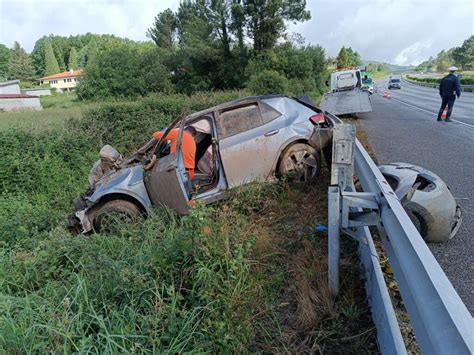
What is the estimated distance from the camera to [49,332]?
2098 millimetres

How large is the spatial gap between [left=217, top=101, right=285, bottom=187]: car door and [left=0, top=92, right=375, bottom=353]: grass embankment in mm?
830

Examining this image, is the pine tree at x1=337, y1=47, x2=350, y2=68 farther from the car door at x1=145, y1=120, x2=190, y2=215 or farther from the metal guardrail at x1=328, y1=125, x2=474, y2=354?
the metal guardrail at x1=328, y1=125, x2=474, y2=354

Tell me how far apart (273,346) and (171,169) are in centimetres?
269

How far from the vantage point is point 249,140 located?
17.1ft

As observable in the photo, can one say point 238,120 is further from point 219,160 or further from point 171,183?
point 171,183

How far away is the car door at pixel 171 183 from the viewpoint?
4.39 meters

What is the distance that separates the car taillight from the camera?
5574mm

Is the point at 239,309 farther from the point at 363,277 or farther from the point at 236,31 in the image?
the point at 236,31

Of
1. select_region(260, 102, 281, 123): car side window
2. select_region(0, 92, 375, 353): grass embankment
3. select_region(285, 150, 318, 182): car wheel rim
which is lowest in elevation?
select_region(0, 92, 375, 353): grass embankment

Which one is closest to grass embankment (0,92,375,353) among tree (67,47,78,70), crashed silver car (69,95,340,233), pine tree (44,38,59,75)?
crashed silver car (69,95,340,233)

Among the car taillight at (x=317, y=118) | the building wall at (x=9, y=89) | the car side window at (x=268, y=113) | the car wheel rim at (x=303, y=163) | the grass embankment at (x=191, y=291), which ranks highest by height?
the building wall at (x=9, y=89)

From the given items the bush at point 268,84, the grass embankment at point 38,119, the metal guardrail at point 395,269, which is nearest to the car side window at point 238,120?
the metal guardrail at point 395,269

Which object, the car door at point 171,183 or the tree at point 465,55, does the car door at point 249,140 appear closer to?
the car door at point 171,183

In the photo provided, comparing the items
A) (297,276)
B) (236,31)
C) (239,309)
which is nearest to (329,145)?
(297,276)
